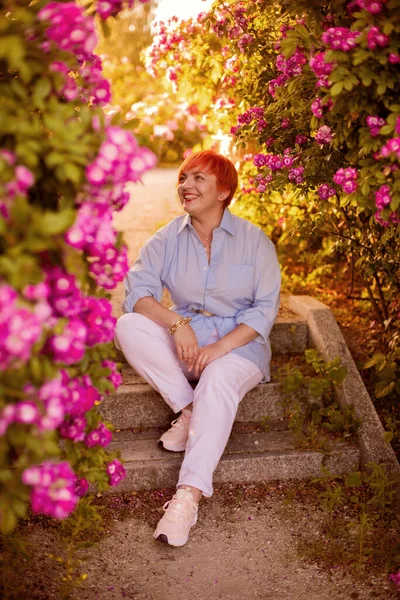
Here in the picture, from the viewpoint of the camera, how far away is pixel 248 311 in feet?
10.2

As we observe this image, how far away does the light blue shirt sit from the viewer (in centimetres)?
312

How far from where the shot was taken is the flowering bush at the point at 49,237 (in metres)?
1.34

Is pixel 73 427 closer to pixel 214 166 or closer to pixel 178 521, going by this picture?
pixel 178 521

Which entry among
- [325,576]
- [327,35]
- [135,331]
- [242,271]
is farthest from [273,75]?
[325,576]

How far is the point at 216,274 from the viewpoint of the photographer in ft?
10.3

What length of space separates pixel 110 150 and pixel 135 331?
1624 mm

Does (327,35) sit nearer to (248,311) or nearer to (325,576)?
(248,311)

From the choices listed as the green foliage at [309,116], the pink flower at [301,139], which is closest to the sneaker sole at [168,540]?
the green foliage at [309,116]

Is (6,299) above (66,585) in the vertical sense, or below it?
above

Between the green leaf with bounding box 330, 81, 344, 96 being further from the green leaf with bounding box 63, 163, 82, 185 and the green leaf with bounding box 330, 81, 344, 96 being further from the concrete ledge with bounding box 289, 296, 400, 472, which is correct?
the concrete ledge with bounding box 289, 296, 400, 472

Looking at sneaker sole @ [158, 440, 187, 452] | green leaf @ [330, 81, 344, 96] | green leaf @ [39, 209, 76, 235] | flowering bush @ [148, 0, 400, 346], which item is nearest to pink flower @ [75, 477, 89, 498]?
green leaf @ [39, 209, 76, 235]

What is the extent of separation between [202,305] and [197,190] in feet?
1.79

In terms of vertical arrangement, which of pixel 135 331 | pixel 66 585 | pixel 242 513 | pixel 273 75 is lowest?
pixel 242 513

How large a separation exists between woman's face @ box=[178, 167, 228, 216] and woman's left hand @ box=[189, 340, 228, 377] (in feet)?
2.09
